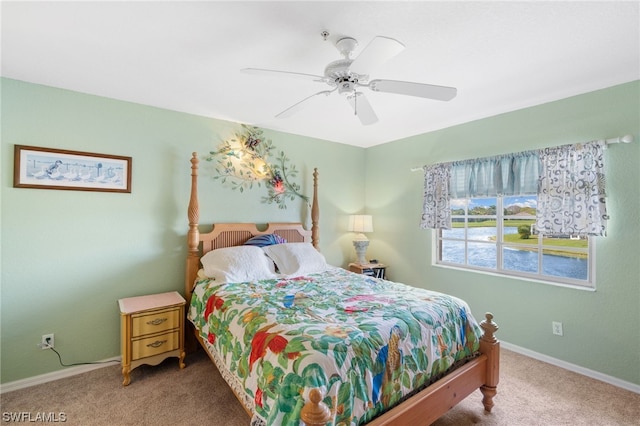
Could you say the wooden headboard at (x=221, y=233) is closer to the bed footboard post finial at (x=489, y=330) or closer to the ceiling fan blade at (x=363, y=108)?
the ceiling fan blade at (x=363, y=108)

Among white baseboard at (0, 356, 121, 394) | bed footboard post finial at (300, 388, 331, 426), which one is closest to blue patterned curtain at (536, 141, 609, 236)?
bed footboard post finial at (300, 388, 331, 426)

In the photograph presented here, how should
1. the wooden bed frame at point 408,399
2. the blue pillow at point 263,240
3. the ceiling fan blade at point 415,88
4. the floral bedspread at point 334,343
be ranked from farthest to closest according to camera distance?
the blue pillow at point 263,240, the ceiling fan blade at point 415,88, the wooden bed frame at point 408,399, the floral bedspread at point 334,343

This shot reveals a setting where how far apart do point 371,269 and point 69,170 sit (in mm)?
3317

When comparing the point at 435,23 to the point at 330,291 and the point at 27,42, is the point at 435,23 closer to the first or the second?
the point at 330,291

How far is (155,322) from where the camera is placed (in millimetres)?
2348

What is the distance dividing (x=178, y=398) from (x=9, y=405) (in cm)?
113

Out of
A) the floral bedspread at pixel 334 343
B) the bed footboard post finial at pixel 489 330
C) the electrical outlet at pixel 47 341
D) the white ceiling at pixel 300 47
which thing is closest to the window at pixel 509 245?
the white ceiling at pixel 300 47

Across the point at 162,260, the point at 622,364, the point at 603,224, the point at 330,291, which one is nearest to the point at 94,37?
the point at 162,260

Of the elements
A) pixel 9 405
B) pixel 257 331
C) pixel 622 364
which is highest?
pixel 257 331

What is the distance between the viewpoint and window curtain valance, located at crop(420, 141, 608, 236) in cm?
235

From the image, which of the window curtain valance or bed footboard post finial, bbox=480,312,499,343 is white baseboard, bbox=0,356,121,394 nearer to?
bed footboard post finial, bbox=480,312,499,343

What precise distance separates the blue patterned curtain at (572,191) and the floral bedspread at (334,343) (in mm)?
1316

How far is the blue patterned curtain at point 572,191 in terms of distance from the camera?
7.68 feet

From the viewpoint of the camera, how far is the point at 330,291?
233 centimetres
